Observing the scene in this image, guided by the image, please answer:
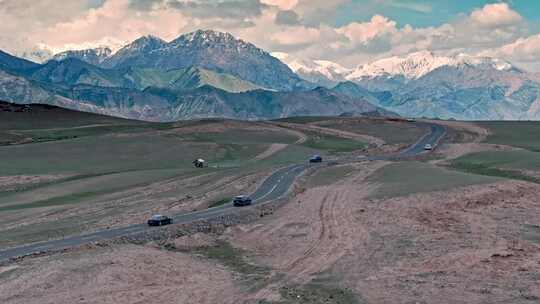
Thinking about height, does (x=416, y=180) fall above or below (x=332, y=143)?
above

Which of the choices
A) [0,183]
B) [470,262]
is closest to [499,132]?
[0,183]

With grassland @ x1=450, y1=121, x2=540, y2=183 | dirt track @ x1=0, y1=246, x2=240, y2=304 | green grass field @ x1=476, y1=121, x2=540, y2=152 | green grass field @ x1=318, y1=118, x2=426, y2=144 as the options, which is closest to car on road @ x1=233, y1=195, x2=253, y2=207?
dirt track @ x1=0, y1=246, x2=240, y2=304

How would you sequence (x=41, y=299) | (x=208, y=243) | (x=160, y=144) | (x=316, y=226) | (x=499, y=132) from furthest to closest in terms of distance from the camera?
(x=499, y=132), (x=160, y=144), (x=316, y=226), (x=208, y=243), (x=41, y=299)

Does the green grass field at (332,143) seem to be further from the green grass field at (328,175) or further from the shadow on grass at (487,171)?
the green grass field at (328,175)

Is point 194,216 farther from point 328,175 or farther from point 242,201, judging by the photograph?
point 328,175

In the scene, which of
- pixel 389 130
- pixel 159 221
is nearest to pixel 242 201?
pixel 159 221

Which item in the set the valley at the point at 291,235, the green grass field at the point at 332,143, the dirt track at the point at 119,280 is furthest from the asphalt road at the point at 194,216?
the green grass field at the point at 332,143

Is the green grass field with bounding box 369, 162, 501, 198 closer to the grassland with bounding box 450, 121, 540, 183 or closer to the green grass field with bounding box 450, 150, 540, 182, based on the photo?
the green grass field with bounding box 450, 150, 540, 182

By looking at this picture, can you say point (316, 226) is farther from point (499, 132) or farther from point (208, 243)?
point (499, 132)
